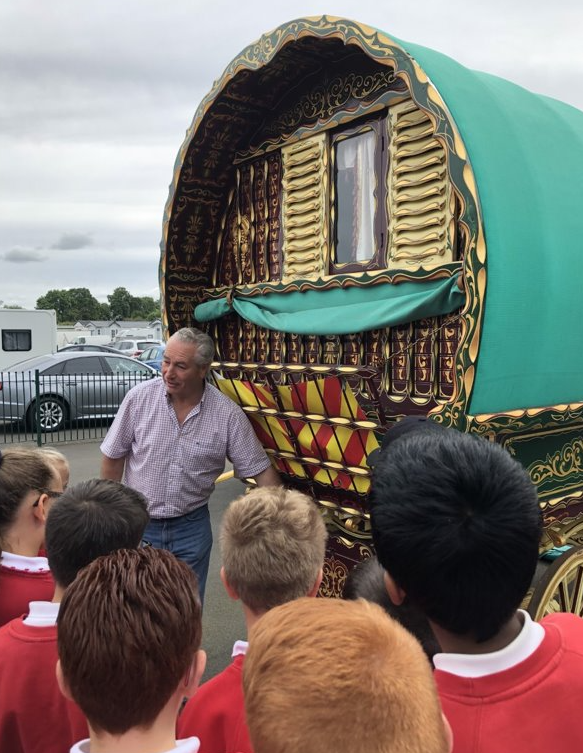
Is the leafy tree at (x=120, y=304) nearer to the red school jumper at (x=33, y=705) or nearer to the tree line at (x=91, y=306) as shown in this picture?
the tree line at (x=91, y=306)

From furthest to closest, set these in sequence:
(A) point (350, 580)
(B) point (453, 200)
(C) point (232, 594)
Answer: (B) point (453, 200) < (A) point (350, 580) < (C) point (232, 594)

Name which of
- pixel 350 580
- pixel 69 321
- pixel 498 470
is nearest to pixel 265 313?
pixel 350 580

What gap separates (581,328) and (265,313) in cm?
183

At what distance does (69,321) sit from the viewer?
264 feet

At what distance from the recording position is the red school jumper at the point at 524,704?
1051 mm

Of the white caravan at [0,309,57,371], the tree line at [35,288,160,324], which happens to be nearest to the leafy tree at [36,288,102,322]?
the tree line at [35,288,160,324]

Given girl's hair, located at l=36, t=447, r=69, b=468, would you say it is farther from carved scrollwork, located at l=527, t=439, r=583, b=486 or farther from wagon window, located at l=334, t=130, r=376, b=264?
carved scrollwork, located at l=527, t=439, r=583, b=486

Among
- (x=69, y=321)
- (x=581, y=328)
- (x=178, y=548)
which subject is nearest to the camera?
(x=581, y=328)

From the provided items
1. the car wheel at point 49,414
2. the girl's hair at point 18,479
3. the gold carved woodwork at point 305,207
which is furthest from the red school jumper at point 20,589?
the car wheel at point 49,414

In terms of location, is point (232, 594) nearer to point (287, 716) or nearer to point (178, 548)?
point (287, 716)

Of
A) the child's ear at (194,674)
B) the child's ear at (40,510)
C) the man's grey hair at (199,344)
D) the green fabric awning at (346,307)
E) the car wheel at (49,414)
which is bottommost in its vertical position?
the car wheel at (49,414)

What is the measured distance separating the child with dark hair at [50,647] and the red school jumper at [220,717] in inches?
12.3

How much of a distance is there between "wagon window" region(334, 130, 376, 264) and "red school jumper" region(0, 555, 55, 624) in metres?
2.14

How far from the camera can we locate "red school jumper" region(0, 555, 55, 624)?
197cm
